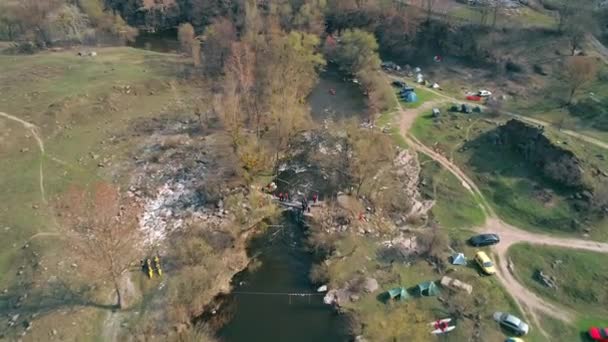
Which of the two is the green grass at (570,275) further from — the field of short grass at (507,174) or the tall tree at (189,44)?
the tall tree at (189,44)

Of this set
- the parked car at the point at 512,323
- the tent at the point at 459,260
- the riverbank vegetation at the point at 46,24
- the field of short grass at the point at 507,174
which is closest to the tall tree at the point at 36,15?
the riverbank vegetation at the point at 46,24

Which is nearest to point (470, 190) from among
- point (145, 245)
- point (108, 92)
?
point (145, 245)

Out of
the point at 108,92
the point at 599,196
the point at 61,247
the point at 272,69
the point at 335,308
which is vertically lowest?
the point at 335,308

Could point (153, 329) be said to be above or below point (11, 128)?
below

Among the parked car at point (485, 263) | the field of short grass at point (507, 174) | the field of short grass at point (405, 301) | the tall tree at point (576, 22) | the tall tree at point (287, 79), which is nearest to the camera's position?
the field of short grass at point (405, 301)

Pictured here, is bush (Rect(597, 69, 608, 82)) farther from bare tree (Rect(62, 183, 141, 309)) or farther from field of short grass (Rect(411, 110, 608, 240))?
bare tree (Rect(62, 183, 141, 309))

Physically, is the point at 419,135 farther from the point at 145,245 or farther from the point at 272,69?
the point at 145,245

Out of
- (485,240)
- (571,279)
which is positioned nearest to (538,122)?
(485,240)
